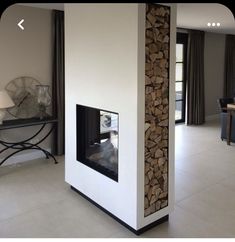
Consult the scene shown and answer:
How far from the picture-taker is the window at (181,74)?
7543mm

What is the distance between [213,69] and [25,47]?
5545mm

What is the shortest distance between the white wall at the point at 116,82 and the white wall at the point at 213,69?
560 cm

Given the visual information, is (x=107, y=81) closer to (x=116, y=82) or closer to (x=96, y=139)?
(x=116, y=82)

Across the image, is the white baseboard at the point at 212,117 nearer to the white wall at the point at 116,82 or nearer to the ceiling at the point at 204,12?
the ceiling at the point at 204,12

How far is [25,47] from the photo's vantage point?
4637 millimetres

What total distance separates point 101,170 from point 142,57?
51.7 inches

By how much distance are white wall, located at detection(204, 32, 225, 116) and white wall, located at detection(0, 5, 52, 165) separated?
478 cm

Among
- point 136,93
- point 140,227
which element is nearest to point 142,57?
point 136,93

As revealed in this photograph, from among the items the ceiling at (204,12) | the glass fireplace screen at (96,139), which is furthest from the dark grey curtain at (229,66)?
the glass fireplace screen at (96,139)

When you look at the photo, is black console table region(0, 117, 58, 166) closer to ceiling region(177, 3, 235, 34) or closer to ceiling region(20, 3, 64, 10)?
ceiling region(20, 3, 64, 10)

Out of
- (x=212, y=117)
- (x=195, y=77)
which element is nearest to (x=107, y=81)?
(x=195, y=77)

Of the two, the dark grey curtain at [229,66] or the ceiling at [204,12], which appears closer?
the ceiling at [204,12]

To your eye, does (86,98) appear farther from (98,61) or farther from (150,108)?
(150,108)

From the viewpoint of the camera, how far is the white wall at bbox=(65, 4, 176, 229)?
8.36 ft
